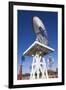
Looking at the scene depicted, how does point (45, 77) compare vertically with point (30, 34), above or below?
below

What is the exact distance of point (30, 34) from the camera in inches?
66.4

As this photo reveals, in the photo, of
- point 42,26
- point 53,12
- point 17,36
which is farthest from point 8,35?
point 53,12

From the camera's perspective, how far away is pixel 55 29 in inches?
68.8

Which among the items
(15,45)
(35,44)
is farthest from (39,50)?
(15,45)

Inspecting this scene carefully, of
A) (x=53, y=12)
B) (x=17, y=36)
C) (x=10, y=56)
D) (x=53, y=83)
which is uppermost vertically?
(x=53, y=12)

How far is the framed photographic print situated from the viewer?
5.40 feet

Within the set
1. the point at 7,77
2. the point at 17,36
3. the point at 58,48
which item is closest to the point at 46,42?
the point at 58,48

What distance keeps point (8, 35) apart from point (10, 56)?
0.45ft

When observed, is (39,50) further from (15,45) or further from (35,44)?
(15,45)

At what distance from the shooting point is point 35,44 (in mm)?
1699

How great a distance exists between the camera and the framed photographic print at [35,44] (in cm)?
165

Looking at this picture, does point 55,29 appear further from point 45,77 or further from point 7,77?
point 7,77

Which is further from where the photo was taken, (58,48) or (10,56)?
(58,48)

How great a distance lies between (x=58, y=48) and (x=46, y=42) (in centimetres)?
10
